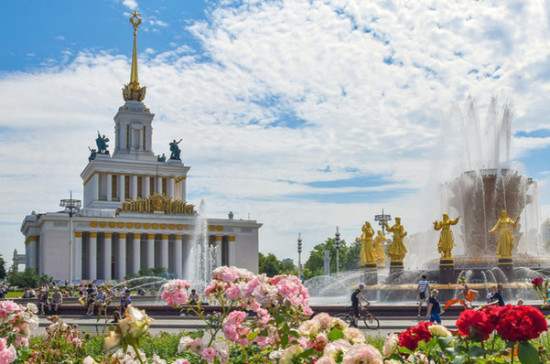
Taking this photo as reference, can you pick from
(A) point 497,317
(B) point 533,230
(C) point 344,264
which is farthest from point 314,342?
(C) point 344,264

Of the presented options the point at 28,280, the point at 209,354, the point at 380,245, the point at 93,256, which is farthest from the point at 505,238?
the point at 93,256

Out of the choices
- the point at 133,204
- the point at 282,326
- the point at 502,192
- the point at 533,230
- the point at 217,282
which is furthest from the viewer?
the point at 133,204

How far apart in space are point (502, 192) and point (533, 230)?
3204 mm

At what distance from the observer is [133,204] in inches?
2633

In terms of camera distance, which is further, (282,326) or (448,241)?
(448,241)

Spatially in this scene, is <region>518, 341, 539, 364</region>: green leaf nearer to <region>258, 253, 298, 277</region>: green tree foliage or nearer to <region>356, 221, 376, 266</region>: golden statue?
<region>356, 221, 376, 266</region>: golden statue

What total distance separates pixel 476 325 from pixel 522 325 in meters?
0.27

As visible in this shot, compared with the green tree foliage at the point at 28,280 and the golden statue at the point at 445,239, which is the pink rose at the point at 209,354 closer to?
the golden statue at the point at 445,239

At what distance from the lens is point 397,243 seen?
2591 cm

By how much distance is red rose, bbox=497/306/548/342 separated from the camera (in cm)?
368

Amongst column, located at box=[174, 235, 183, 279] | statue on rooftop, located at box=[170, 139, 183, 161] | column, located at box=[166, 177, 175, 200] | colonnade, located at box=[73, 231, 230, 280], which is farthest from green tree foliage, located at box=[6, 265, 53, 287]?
statue on rooftop, located at box=[170, 139, 183, 161]

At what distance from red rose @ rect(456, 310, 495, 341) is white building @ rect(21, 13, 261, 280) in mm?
58274

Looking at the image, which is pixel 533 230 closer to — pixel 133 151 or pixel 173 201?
pixel 173 201

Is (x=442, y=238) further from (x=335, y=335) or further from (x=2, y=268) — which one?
(x=2, y=268)
